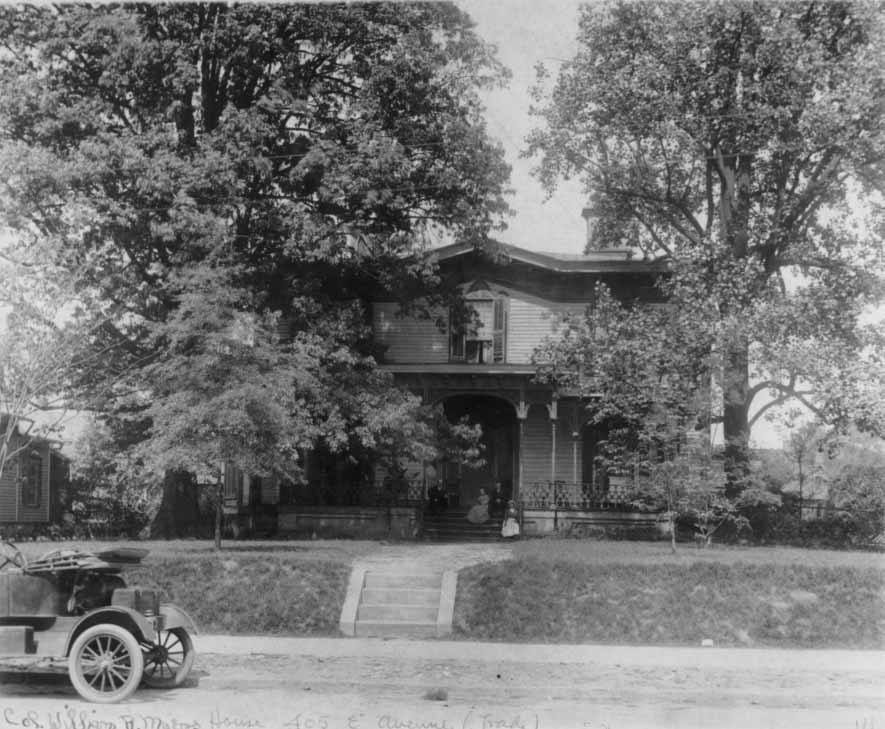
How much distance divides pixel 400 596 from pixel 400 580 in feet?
2.06

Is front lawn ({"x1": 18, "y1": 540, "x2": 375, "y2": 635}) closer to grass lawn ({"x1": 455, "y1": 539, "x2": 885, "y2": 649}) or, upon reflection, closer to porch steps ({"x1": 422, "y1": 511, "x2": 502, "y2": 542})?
grass lawn ({"x1": 455, "y1": 539, "x2": 885, "y2": 649})

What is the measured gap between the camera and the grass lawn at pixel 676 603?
14672 mm

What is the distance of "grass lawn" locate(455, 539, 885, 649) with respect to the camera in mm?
14672

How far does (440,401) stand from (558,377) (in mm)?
3469

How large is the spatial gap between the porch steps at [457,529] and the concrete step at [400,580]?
28.2 ft

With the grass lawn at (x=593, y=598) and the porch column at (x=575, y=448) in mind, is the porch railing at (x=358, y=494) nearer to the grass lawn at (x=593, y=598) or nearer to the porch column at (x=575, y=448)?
the porch column at (x=575, y=448)

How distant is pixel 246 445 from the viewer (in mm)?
17672

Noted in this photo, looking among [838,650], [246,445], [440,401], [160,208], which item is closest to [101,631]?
[246,445]

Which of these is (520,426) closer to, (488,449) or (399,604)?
(488,449)

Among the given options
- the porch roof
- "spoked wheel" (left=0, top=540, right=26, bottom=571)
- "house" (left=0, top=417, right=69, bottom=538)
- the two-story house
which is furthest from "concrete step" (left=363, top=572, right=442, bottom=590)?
"house" (left=0, top=417, right=69, bottom=538)

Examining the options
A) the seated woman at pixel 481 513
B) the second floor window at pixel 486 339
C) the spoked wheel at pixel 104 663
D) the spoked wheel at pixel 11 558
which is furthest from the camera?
the second floor window at pixel 486 339

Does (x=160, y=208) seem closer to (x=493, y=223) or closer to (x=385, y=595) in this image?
(x=493, y=223)

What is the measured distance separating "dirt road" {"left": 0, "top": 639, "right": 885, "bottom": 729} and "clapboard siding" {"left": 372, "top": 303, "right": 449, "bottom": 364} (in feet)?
49.1
